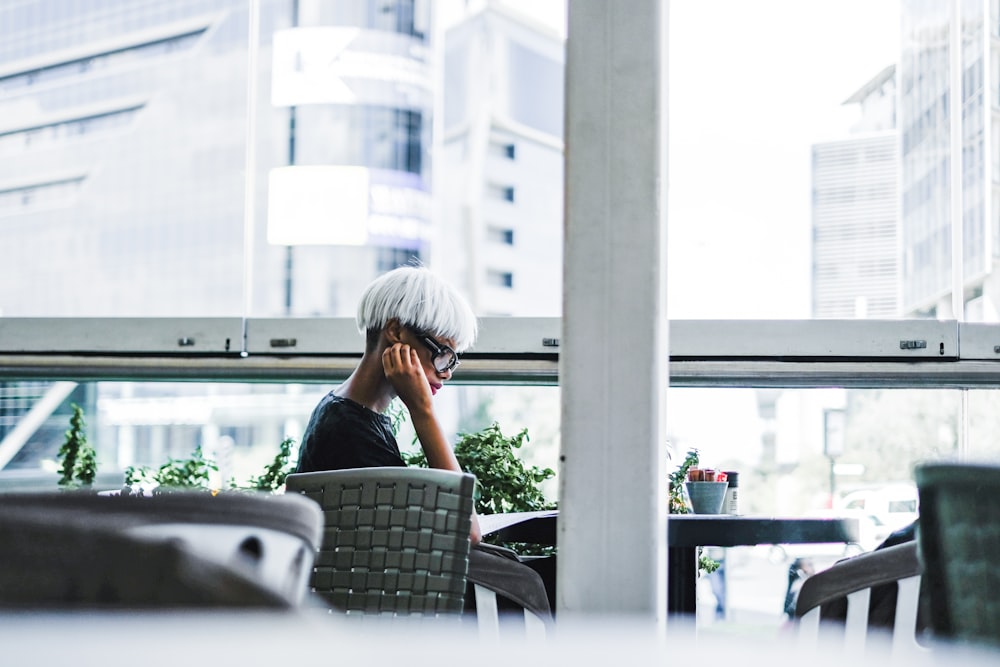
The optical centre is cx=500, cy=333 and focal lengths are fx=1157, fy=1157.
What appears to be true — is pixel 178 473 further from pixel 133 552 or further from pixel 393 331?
pixel 133 552

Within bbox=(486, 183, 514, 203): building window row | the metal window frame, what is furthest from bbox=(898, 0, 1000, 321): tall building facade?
bbox=(486, 183, 514, 203): building window row

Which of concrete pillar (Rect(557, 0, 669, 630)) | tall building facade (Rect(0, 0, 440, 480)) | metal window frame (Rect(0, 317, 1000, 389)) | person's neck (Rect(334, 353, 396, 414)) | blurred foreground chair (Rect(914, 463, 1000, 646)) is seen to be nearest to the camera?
blurred foreground chair (Rect(914, 463, 1000, 646))

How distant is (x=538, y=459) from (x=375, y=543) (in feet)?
10.1

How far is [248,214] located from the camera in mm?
5996

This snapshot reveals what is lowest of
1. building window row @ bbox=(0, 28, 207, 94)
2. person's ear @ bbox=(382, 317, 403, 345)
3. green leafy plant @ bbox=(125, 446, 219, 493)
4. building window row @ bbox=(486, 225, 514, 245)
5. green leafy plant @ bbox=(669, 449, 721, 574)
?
green leafy plant @ bbox=(125, 446, 219, 493)

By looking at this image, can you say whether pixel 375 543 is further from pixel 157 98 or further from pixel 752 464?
pixel 157 98

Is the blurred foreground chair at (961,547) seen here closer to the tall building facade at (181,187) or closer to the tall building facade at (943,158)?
the tall building facade at (943,158)

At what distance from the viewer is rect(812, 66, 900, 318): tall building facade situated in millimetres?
5492

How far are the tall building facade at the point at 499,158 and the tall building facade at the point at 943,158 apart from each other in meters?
1.73

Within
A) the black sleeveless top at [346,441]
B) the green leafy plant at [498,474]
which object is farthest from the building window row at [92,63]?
the black sleeveless top at [346,441]

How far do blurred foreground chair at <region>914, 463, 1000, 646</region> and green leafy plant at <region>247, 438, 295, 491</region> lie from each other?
12.8ft

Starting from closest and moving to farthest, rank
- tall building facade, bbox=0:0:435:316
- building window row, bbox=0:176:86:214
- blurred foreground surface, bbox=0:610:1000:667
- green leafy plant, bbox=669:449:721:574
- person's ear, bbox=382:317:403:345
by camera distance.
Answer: blurred foreground surface, bbox=0:610:1000:667 < person's ear, bbox=382:317:403:345 < green leafy plant, bbox=669:449:721:574 < tall building facade, bbox=0:0:435:316 < building window row, bbox=0:176:86:214

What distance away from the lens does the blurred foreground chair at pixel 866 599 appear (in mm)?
2570

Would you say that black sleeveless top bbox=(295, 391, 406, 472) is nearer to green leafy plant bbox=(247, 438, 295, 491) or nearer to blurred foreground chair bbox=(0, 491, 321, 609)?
blurred foreground chair bbox=(0, 491, 321, 609)
